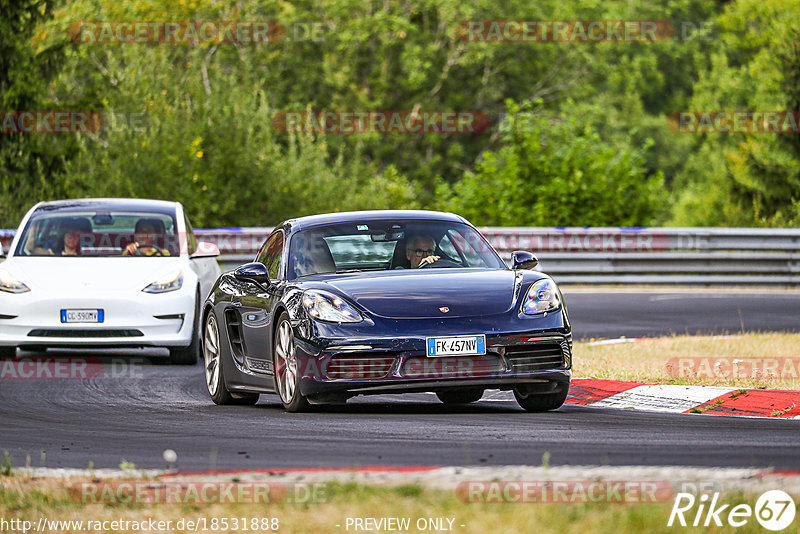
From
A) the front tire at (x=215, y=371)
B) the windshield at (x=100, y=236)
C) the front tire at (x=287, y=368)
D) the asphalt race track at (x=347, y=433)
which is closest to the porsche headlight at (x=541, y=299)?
the asphalt race track at (x=347, y=433)

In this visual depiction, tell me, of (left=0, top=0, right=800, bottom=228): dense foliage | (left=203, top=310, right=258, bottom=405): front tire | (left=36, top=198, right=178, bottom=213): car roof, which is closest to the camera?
(left=203, top=310, right=258, bottom=405): front tire

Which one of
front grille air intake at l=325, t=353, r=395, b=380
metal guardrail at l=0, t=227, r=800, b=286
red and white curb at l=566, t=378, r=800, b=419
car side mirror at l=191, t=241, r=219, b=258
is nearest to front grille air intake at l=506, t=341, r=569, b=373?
front grille air intake at l=325, t=353, r=395, b=380

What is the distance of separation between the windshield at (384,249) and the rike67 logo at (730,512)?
520 centimetres

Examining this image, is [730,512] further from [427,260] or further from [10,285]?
[10,285]

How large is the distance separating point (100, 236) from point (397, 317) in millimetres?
7148

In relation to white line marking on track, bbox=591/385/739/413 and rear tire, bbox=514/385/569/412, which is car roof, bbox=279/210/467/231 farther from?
white line marking on track, bbox=591/385/739/413

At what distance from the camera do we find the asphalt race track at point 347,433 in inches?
308

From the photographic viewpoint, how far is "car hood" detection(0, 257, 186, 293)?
1540 centimetres

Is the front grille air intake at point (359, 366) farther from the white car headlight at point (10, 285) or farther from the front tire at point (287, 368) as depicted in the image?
the white car headlight at point (10, 285)

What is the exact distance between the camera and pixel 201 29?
5044 centimetres

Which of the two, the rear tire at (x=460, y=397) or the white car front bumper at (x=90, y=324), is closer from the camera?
the rear tire at (x=460, y=397)

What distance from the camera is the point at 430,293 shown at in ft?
33.5

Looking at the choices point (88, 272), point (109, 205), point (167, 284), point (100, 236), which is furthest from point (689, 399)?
point (109, 205)

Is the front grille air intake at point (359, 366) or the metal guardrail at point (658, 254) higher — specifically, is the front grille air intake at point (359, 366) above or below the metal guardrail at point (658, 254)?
above
